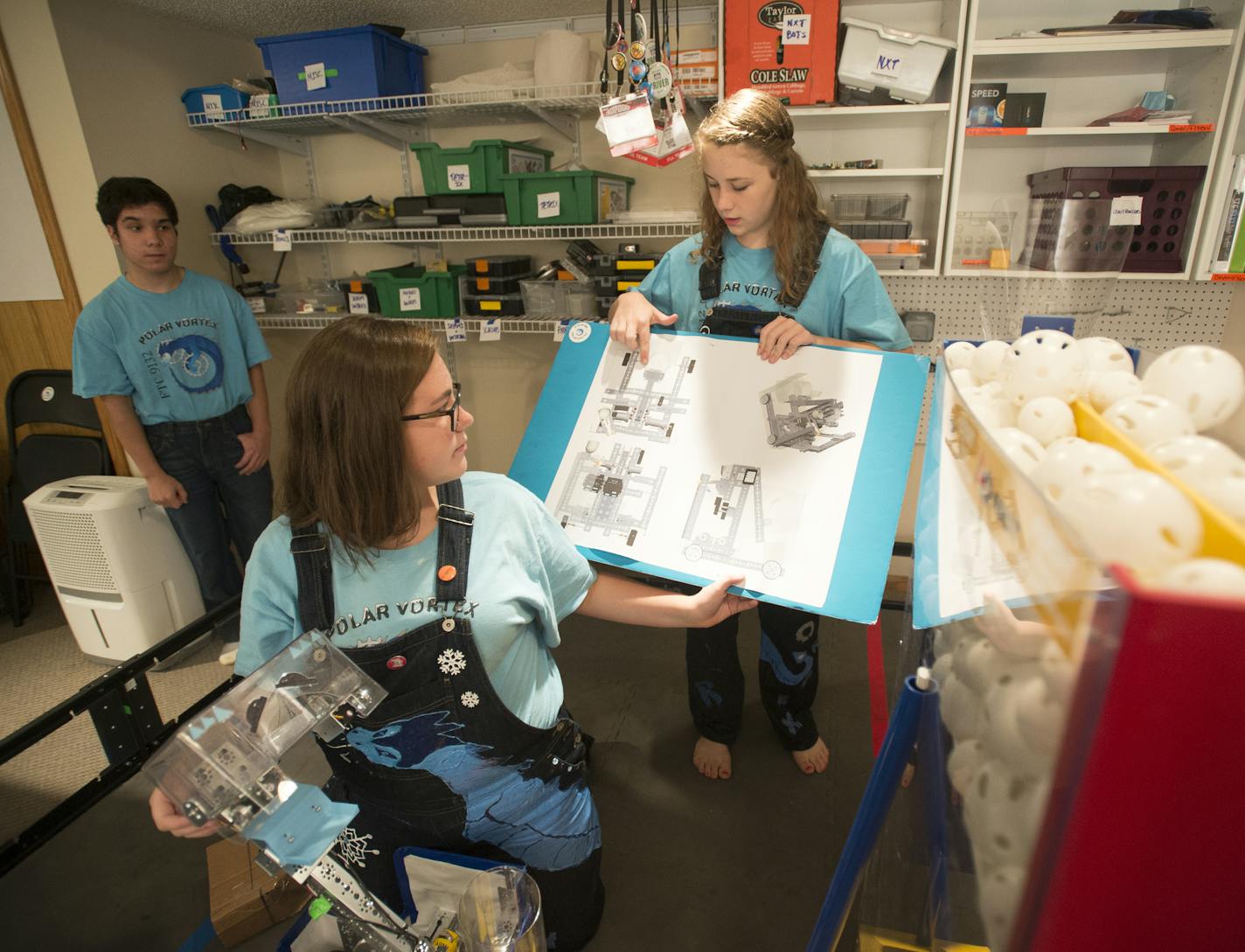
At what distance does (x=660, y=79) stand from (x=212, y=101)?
221 centimetres

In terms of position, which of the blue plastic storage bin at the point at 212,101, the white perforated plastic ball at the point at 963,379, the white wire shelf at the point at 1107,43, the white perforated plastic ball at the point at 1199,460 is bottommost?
the white perforated plastic ball at the point at 963,379

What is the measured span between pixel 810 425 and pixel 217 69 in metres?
3.33

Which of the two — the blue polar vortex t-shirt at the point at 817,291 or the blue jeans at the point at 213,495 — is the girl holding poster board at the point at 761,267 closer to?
the blue polar vortex t-shirt at the point at 817,291

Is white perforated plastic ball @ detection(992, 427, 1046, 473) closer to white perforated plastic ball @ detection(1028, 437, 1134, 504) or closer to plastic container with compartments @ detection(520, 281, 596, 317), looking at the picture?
white perforated plastic ball @ detection(1028, 437, 1134, 504)

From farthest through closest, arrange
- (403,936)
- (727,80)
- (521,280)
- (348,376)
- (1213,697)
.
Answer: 1. (521,280)
2. (727,80)
3. (348,376)
4. (403,936)
5. (1213,697)

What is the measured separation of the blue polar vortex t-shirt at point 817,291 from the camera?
1471 millimetres

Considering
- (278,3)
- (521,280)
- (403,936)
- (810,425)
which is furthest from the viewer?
(521,280)

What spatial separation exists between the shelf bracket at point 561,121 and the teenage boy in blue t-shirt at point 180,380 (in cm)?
136

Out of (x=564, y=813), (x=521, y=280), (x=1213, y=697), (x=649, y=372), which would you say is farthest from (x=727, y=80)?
(x=1213, y=697)

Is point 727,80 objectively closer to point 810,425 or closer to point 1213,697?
point 810,425

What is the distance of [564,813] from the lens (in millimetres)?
1333

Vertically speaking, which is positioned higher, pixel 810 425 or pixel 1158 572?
pixel 1158 572

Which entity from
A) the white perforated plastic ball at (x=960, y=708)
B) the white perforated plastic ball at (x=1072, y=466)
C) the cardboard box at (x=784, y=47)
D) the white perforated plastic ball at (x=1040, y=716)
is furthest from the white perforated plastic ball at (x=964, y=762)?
the cardboard box at (x=784, y=47)

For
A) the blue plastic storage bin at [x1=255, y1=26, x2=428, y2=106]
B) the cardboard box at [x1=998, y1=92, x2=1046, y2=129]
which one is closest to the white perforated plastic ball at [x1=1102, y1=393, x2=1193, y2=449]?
the cardboard box at [x1=998, y1=92, x2=1046, y2=129]
